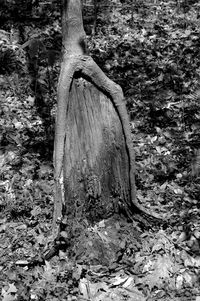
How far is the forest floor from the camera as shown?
3584 mm

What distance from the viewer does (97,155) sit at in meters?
3.89

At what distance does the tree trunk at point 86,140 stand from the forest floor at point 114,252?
27cm

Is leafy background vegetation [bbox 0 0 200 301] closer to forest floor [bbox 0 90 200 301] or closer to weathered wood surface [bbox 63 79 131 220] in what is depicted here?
forest floor [bbox 0 90 200 301]

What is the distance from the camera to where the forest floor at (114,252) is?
3.58m

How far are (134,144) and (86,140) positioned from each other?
1893mm

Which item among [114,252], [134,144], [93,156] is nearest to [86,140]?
[93,156]

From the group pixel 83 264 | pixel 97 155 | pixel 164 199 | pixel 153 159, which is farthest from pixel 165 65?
pixel 83 264

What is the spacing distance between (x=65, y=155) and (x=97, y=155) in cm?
32

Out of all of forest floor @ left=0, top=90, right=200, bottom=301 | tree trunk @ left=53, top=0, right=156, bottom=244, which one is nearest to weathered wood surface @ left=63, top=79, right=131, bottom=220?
tree trunk @ left=53, top=0, right=156, bottom=244

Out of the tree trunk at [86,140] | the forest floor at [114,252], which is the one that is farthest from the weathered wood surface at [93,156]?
the forest floor at [114,252]

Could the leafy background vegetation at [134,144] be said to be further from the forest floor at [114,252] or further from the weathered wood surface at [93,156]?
the weathered wood surface at [93,156]

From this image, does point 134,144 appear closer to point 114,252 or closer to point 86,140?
point 86,140

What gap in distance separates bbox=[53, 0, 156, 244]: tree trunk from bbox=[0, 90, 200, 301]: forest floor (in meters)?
0.27

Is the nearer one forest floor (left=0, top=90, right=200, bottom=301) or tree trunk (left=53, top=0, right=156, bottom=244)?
forest floor (left=0, top=90, right=200, bottom=301)
